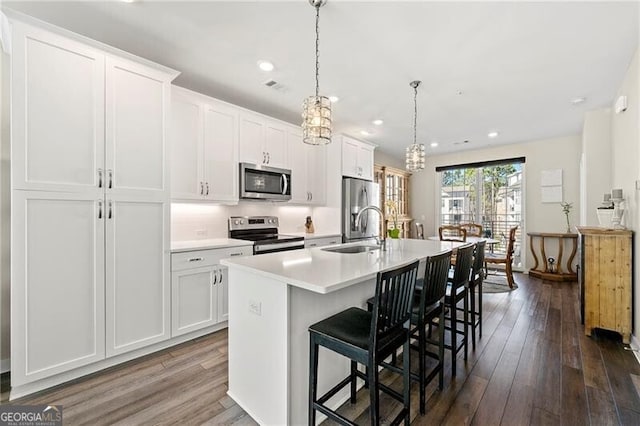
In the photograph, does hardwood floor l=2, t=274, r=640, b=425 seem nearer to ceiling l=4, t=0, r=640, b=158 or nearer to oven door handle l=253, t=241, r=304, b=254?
oven door handle l=253, t=241, r=304, b=254

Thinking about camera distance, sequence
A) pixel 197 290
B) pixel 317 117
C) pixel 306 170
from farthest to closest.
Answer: pixel 306 170, pixel 197 290, pixel 317 117

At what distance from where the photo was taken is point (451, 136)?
539 centimetres

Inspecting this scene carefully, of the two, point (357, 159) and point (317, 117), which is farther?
point (357, 159)

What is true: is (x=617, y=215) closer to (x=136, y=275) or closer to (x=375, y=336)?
(x=375, y=336)

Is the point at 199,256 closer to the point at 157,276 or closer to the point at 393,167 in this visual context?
the point at 157,276

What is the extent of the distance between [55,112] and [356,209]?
376 centimetres

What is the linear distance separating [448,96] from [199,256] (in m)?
3.45

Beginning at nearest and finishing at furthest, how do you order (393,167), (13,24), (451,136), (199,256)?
(13,24) → (199,256) → (451,136) → (393,167)

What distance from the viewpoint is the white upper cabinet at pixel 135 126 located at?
2.30 m

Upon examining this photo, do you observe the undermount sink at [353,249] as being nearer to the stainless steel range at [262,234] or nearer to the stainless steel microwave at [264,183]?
the stainless steel range at [262,234]

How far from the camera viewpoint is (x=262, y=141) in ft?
12.5

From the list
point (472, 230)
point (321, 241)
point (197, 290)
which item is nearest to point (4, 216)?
point (197, 290)

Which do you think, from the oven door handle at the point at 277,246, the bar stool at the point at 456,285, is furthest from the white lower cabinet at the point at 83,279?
the bar stool at the point at 456,285

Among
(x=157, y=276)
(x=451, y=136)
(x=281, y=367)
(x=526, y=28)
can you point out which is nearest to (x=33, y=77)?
(x=157, y=276)
